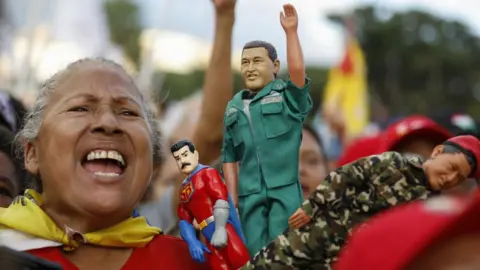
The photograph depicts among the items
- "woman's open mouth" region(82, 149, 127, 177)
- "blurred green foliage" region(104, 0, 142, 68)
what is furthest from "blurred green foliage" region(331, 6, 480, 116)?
"woman's open mouth" region(82, 149, 127, 177)

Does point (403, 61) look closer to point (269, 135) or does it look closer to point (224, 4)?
point (224, 4)

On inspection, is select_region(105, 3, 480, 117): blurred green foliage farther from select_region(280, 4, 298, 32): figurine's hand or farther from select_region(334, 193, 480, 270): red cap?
select_region(334, 193, 480, 270): red cap

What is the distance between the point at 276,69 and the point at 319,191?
42 centimetres

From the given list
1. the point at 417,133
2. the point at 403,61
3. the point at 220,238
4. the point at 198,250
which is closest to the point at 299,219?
the point at 220,238

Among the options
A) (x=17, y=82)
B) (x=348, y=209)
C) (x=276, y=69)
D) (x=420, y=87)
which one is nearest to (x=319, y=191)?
(x=348, y=209)

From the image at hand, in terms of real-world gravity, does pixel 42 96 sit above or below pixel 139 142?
above

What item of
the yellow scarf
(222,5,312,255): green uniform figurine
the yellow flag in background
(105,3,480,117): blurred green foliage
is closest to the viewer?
(222,5,312,255): green uniform figurine

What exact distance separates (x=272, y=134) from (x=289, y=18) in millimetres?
294

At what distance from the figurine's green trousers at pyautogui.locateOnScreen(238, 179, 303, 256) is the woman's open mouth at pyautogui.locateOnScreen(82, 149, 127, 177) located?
40cm

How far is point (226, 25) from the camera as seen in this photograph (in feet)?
9.51

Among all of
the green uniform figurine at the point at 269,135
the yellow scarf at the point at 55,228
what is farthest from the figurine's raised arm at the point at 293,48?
the yellow scarf at the point at 55,228

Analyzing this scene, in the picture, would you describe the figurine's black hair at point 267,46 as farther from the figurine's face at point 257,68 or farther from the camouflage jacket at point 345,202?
the camouflage jacket at point 345,202

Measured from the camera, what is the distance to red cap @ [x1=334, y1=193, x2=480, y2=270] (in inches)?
53.8

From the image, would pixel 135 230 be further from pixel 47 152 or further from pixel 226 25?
pixel 226 25
